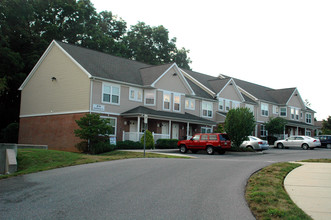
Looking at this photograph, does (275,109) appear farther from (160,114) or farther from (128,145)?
(128,145)

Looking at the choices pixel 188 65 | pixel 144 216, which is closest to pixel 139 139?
pixel 144 216

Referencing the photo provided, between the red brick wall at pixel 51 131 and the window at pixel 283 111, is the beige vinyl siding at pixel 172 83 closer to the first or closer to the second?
the red brick wall at pixel 51 131

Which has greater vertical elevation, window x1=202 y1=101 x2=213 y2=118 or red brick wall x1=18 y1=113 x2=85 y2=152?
window x1=202 y1=101 x2=213 y2=118

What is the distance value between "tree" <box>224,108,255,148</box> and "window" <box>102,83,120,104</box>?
987 centimetres

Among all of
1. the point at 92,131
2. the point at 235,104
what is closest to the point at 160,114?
the point at 92,131

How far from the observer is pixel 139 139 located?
31312mm

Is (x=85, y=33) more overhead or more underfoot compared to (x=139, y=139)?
more overhead

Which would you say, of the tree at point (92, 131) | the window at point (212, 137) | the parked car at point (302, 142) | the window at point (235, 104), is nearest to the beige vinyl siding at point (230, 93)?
the window at point (235, 104)

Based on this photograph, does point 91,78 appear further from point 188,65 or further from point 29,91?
point 188,65

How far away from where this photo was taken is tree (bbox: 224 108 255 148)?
30.2 m

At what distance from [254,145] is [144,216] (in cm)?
2581

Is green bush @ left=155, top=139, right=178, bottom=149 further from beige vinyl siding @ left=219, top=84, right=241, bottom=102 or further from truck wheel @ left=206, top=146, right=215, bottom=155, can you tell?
beige vinyl siding @ left=219, top=84, right=241, bottom=102

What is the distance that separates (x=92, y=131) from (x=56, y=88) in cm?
895

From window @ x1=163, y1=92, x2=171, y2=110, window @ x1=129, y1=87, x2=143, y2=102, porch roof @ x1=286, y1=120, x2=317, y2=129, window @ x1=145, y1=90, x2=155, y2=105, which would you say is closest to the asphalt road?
window @ x1=129, y1=87, x2=143, y2=102
